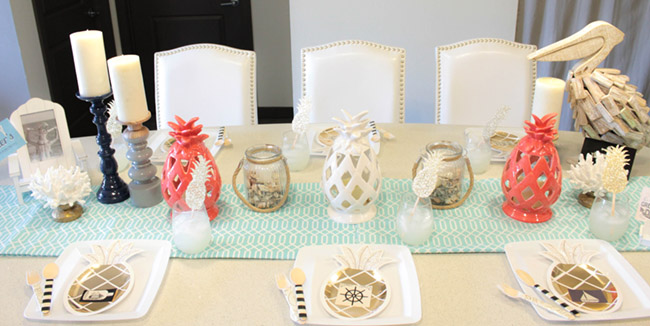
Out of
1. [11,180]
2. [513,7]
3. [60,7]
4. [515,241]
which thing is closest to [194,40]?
[60,7]

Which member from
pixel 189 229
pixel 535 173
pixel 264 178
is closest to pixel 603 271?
pixel 535 173

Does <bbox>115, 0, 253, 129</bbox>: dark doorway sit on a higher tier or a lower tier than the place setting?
higher

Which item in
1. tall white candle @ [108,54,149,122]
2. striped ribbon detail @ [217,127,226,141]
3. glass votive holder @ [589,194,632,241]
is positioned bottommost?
glass votive holder @ [589,194,632,241]

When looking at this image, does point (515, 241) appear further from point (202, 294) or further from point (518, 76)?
point (518, 76)

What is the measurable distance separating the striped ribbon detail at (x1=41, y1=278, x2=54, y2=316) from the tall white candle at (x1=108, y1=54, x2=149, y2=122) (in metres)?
0.41

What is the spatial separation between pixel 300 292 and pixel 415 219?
→ 11.9 inches

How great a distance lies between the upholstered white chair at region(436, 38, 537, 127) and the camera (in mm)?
1935

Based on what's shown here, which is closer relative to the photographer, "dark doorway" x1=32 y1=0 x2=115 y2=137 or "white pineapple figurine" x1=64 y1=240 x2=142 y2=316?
"white pineapple figurine" x1=64 y1=240 x2=142 y2=316

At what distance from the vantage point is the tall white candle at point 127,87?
119 cm

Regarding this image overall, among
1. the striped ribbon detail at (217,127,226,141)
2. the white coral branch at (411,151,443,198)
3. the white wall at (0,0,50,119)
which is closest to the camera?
the white coral branch at (411,151,443,198)

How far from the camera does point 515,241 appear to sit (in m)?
1.15

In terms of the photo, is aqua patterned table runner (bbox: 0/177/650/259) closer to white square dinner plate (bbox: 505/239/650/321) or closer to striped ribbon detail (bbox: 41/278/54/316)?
white square dinner plate (bbox: 505/239/650/321)

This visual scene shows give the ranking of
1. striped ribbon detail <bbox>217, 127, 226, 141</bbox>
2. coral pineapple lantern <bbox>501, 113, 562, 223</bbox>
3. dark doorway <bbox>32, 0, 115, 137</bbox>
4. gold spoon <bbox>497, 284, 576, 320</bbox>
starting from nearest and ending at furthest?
gold spoon <bbox>497, 284, 576, 320</bbox>
coral pineapple lantern <bbox>501, 113, 562, 223</bbox>
striped ribbon detail <bbox>217, 127, 226, 141</bbox>
dark doorway <bbox>32, 0, 115, 137</bbox>

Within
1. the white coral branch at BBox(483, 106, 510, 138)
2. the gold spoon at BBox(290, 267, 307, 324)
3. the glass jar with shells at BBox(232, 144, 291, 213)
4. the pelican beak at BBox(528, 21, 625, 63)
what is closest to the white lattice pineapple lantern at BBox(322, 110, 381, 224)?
the glass jar with shells at BBox(232, 144, 291, 213)
